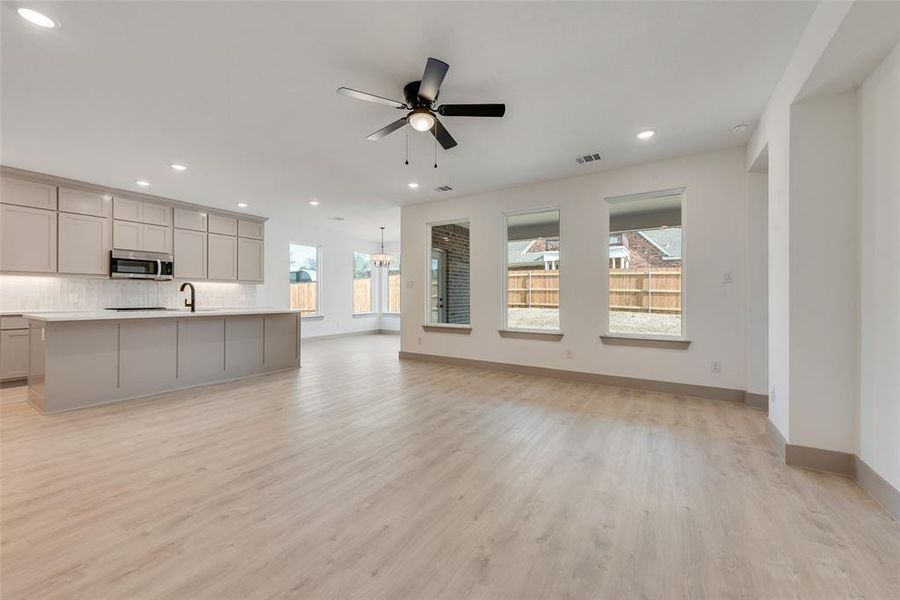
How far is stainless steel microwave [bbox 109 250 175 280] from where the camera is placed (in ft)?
18.5

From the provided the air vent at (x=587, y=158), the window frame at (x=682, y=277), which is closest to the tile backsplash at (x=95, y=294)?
the air vent at (x=587, y=158)

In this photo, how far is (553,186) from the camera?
520 centimetres

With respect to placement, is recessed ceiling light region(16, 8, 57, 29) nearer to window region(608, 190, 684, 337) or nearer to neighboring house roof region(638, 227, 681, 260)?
window region(608, 190, 684, 337)

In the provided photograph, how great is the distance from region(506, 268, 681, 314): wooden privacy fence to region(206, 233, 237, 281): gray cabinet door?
5.99 metres

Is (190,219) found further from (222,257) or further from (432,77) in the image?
(432,77)

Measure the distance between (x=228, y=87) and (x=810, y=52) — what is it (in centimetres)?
408

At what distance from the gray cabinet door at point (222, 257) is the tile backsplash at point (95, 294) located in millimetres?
348

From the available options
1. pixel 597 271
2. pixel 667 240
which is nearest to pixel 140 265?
pixel 597 271

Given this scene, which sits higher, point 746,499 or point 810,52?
point 810,52

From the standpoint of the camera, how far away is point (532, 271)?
5.48 m

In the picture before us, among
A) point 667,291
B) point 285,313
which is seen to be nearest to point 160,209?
point 285,313

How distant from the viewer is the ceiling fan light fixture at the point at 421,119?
2.74 metres

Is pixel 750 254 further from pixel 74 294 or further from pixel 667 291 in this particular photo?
pixel 74 294

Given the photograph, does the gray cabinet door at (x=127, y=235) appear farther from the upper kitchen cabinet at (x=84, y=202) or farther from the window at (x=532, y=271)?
the window at (x=532, y=271)
